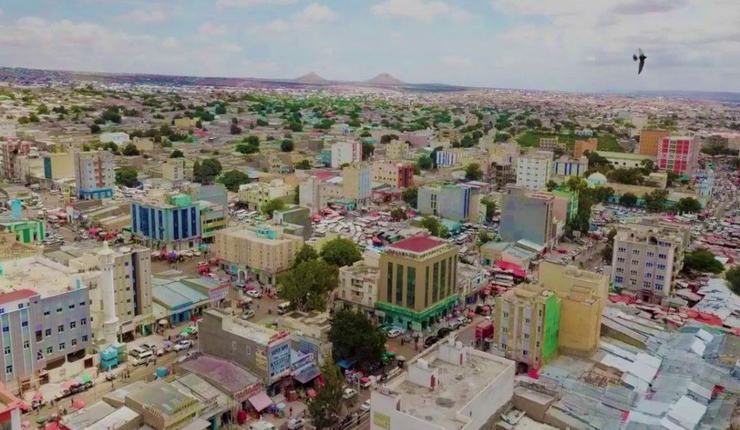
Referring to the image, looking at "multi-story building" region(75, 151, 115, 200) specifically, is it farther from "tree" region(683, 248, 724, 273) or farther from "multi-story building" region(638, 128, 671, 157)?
"multi-story building" region(638, 128, 671, 157)

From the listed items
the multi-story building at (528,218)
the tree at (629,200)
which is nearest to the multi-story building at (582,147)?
the tree at (629,200)

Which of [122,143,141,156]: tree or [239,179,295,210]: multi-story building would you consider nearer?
[239,179,295,210]: multi-story building

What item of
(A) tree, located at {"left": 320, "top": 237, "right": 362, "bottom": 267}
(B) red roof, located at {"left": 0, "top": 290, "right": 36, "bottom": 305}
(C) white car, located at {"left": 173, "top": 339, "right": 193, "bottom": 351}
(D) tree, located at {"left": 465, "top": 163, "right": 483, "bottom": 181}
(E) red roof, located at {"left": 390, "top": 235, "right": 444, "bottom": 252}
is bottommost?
(C) white car, located at {"left": 173, "top": 339, "right": 193, "bottom": 351}

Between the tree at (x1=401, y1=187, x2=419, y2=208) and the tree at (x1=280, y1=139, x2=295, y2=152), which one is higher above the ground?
the tree at (x1=280, y1=139, x2=295, y2=152)

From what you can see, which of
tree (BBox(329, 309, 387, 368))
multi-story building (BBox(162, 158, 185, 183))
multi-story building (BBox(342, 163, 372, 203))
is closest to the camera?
tree (BBox(329, 309, 387, 368))

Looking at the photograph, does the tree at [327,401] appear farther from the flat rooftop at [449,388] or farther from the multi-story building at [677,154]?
the multi-story building at [677,154]

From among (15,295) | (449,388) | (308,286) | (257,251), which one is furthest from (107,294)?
(449,388)

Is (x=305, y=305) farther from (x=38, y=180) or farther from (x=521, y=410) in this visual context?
(x=38, y=180)

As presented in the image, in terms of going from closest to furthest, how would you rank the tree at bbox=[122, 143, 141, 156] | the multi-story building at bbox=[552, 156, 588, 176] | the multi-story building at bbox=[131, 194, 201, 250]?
the multi-story building at bbox=[131, 194, 201, 250] → the multi-story building at bbox=[552, 156, 588, 176] → the tree at bbox=[122, 143, 141, 156]

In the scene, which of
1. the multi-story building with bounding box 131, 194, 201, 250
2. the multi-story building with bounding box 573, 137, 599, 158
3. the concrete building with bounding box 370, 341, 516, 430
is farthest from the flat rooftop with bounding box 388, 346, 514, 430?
the multi-story building with bounding box 573, 137, 599, 158
